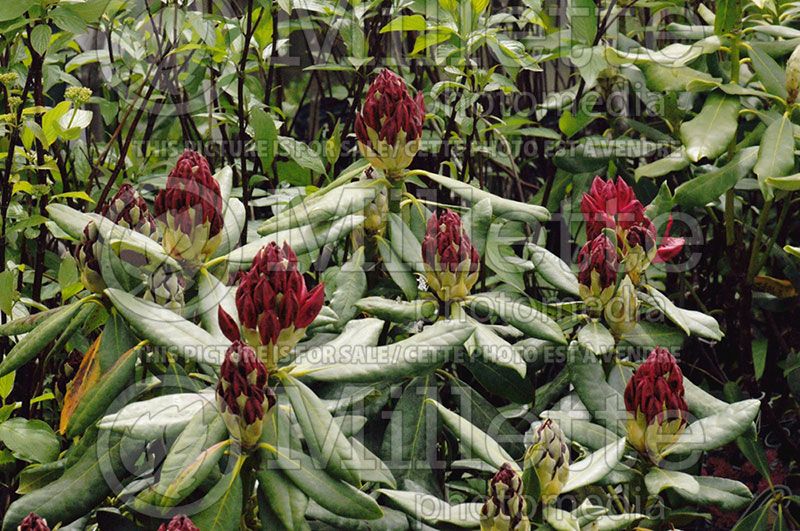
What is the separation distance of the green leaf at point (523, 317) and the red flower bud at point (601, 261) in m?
0.09

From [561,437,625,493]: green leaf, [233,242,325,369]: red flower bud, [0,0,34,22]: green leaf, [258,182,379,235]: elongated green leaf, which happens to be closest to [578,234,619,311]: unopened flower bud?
[561,437,625,493]: green leaf

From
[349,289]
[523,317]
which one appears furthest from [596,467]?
[349,289]

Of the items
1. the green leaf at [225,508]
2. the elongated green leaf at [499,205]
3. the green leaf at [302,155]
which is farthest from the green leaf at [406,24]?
the green leaf at [225,508]

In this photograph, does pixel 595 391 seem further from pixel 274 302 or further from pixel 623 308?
pixel 274 302

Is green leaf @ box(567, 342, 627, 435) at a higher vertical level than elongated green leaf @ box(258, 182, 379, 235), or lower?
lower

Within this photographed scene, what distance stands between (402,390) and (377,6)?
3.35ft

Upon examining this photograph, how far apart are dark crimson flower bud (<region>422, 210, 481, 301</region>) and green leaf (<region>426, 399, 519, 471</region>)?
0.17 metres

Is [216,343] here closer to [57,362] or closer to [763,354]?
[57,362]

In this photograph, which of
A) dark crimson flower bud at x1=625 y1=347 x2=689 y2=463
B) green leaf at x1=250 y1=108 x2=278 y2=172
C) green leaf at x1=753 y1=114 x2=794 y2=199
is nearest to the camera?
dark crimson flower bud at x1=625 y1=347 x2=689 y2=463

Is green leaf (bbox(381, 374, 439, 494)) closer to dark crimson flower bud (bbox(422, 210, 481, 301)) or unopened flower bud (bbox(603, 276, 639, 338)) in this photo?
dark crimson flower bud (bbox(422, 210, 481, 301))

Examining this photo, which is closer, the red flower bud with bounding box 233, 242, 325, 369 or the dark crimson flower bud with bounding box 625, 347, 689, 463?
the red flower bud with bounding box 233, 242, 325, 369

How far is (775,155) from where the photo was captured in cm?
172

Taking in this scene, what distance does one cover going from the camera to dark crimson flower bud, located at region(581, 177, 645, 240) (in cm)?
149

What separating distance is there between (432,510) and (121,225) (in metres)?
0.57
